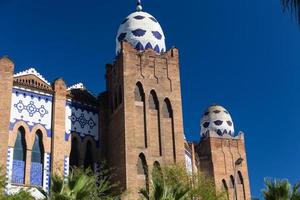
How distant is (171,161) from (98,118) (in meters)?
3.69

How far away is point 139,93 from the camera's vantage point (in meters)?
21.7

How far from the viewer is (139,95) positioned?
21672mm

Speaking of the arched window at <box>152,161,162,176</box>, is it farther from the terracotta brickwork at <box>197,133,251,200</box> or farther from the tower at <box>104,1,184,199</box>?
the terracotta brickwork at <box>197,133,251,200</box>

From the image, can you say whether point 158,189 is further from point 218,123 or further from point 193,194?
point 218,123

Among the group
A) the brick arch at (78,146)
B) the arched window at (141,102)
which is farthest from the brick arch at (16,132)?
the arched window at (141,102)

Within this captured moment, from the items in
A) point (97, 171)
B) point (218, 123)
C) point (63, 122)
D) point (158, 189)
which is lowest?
point (158, 189)

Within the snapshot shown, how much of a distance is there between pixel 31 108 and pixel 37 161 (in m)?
2.06

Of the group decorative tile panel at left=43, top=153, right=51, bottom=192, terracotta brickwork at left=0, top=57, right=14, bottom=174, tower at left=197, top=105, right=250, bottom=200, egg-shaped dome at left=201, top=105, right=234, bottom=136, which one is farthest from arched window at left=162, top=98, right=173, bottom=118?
egg-shaped dome at left=201, top=105, right=234, bottom=136

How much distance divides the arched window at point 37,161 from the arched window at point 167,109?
4983mm

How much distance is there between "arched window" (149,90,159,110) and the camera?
2172cm

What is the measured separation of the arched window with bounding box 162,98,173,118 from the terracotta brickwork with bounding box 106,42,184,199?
72 millimetres

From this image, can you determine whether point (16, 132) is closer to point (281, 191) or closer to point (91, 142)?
point (91, 142)

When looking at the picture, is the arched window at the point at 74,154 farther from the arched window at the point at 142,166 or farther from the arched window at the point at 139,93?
the arched window at the point at 139,93

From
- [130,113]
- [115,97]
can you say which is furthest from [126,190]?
[115,97]
